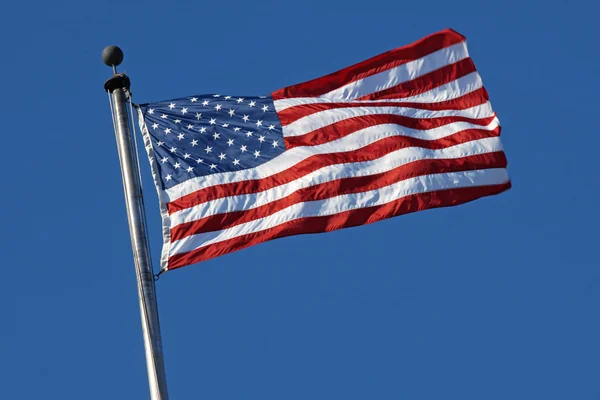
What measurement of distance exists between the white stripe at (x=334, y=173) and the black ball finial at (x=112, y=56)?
9.14 ft

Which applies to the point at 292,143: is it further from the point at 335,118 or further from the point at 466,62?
the point at 466,62

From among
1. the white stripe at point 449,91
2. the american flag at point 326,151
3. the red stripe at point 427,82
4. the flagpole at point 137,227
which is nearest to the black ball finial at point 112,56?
the flagpole at point 137,227

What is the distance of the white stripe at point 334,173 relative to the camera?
26.7 meters

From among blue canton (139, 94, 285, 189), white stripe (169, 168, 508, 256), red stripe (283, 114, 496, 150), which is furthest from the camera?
red stripe (283, 114, 496, 150)

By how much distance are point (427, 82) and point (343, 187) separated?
13.7ft

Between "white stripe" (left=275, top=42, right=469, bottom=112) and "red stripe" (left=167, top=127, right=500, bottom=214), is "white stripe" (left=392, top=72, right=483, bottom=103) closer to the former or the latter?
"white stripe" (left=275, top=42, right=469, bottom=112)

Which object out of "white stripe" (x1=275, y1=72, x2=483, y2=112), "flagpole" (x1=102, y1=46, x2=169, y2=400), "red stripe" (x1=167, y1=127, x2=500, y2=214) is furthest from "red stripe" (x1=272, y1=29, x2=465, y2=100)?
"flagpole" (x1=102, y1=46, x2=169, y2=400)

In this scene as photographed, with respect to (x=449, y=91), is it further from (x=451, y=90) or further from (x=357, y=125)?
(x=357, y=125)

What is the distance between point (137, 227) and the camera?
23.6 meters

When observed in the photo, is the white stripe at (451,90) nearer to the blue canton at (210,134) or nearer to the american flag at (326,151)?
the american flag at (326,151)

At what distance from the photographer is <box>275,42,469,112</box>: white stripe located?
3064 cm

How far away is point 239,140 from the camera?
28.7 meters

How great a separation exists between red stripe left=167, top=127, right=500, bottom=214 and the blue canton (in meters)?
0.45

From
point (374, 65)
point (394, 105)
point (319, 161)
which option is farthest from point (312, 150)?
point (374, 65)
